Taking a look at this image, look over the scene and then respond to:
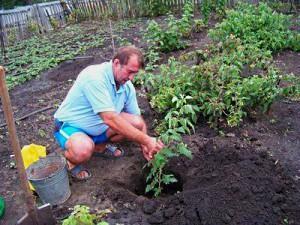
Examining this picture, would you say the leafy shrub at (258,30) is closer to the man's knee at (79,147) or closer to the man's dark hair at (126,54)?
the man's dark hair at (126,54)

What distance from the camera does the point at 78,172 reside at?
3725mm

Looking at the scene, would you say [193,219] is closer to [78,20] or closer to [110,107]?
[110,107]

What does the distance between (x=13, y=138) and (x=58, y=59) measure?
226 inches

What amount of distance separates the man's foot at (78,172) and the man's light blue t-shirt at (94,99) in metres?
0.37

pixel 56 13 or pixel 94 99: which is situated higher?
pixel 94 99

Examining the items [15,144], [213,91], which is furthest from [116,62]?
[213,91]

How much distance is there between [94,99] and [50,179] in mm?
784

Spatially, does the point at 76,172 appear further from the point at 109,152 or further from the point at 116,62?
the point at 116,62

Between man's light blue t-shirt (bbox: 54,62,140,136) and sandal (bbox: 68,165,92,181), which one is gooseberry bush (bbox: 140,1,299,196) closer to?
man's light blue t-shirt (bbox: 54,62,140,136)

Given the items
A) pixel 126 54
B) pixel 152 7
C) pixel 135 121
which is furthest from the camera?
pixel 152 7

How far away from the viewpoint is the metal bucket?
10.4 ft

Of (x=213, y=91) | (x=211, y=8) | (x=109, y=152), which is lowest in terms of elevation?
(x=109, y=152)

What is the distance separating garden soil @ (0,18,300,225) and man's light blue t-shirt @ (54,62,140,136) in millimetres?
547

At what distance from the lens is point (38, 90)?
6723 mm
